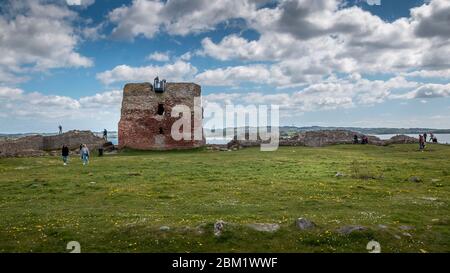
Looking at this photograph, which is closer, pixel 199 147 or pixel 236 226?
pixel 236 226

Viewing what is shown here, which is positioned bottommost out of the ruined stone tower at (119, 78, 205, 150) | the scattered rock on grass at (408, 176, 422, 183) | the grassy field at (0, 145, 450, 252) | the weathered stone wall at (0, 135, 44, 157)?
the grassy field at (0, 145, 450, 252)

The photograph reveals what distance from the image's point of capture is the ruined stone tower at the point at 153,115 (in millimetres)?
50312

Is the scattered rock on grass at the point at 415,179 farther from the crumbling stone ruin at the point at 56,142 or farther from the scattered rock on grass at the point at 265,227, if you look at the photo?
the crumbling stone ruin at the point at 56,142

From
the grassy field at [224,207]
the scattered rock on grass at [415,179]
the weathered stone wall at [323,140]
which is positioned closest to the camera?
the grassy field at [224,207]

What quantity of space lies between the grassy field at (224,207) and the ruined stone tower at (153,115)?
1984 centimetres

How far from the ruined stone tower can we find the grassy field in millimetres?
19838

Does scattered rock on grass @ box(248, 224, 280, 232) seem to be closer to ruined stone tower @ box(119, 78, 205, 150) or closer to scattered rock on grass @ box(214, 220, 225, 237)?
scattered rock on grass @ box(214, 220, 225, 237)

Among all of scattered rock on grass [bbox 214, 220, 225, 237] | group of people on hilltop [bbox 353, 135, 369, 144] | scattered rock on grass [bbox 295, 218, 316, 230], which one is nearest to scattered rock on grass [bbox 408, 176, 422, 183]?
scattered rock on grass [bbox 295, 218, 316, 230]

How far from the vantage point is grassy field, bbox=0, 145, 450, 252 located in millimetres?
11406

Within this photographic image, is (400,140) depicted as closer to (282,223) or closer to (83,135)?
(83,135)

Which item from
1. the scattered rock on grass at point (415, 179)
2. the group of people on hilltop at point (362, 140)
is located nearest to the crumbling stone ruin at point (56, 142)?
the group of people on hilltop at point (362, 140)
